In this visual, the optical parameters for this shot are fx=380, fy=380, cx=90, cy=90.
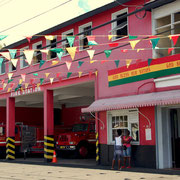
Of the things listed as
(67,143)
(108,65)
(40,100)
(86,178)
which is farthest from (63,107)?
(86,178)

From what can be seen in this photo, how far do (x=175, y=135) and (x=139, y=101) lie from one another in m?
2.55

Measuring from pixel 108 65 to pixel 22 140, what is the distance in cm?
1120

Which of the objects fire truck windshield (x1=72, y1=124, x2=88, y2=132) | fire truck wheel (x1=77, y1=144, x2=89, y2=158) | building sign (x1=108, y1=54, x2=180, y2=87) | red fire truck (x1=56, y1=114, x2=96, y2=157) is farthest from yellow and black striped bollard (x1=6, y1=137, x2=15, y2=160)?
building sign (x1=108, y1=54, x2=180, y2=87)

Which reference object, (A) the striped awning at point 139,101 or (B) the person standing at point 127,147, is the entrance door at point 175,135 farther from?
(B) the person standing at point 127,147

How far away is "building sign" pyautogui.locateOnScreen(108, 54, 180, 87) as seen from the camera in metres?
15.8

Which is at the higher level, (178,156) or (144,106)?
(144,106)

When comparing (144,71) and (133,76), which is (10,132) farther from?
(144,71)

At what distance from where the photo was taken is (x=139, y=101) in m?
16.1

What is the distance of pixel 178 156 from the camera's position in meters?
16.9

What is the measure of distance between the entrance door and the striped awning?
5.37ft

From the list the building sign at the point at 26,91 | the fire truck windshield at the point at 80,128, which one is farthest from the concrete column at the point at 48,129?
the fire truck windshield at the point at 80,128

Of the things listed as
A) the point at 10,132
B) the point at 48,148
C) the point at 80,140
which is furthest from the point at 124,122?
the point at 10,132

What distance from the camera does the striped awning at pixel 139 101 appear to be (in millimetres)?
14828

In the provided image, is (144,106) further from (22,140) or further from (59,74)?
(22,140)
